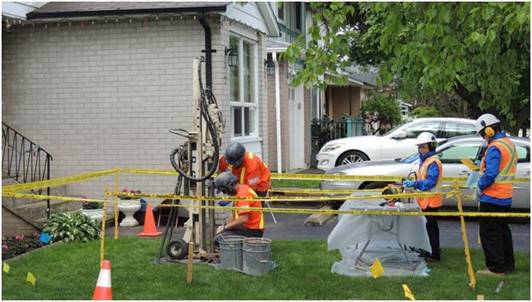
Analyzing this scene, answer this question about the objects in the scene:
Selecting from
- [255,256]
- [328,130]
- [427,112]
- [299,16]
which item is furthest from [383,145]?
[427,112]

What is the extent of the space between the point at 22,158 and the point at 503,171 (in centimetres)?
784

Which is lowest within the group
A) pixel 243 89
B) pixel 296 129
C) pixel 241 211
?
pixel 241 211

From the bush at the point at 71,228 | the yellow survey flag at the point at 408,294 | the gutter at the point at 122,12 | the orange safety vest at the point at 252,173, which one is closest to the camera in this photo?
the yellow survey flag at the point at 408,294

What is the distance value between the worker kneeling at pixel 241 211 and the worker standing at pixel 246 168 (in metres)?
0.37

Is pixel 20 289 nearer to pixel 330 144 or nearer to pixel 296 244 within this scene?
pixel 296 244

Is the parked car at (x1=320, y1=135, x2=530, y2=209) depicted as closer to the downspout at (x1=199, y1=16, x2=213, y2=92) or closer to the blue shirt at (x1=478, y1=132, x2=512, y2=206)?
the downspout at (x1=199, y1=16, x2=213, y2=92)

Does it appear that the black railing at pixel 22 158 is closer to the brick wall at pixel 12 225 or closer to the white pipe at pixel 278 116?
the brick wall at pixel 12 225

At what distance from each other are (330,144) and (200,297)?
10.2 meters

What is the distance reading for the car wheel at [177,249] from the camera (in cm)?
768

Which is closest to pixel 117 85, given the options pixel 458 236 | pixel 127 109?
pixel 127 109

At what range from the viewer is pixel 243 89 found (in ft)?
40.7

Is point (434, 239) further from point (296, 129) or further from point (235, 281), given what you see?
point (296, 129)

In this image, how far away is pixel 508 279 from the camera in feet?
22.5

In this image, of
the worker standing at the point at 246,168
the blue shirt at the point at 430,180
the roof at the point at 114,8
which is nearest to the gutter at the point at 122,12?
the roof at the point at 114,8
